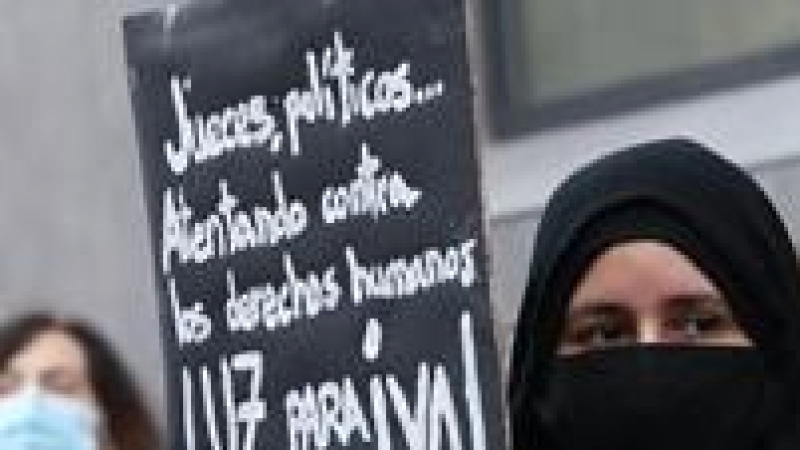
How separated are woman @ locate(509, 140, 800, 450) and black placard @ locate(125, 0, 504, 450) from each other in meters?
0.40

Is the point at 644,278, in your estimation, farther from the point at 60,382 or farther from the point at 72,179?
the point at 72,179

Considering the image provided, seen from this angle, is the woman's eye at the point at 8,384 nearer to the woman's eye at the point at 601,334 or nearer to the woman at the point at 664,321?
the woman at the point at 664,321

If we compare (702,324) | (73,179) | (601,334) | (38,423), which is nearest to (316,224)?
(601,334)

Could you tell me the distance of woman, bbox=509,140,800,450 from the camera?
11.1ft

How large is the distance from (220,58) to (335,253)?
34cm

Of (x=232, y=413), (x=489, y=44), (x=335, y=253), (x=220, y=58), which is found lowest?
(x=232, y=413)

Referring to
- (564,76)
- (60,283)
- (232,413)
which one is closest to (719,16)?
(564,76)

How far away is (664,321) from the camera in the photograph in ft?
11.3

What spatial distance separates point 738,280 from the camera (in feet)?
11.1

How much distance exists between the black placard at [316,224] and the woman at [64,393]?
54.3 inches

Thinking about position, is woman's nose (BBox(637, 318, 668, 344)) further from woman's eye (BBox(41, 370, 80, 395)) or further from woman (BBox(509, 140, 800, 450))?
woman's eye (BBox(41, 370, 80, 395))

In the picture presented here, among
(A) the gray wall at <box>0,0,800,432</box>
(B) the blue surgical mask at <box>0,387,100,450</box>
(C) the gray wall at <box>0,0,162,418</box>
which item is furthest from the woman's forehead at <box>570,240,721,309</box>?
(C) the gray wall at <box>0,0,162,418</box>

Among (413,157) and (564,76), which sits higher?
(564,76)

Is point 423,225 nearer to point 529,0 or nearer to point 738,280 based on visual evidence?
point 738,280
